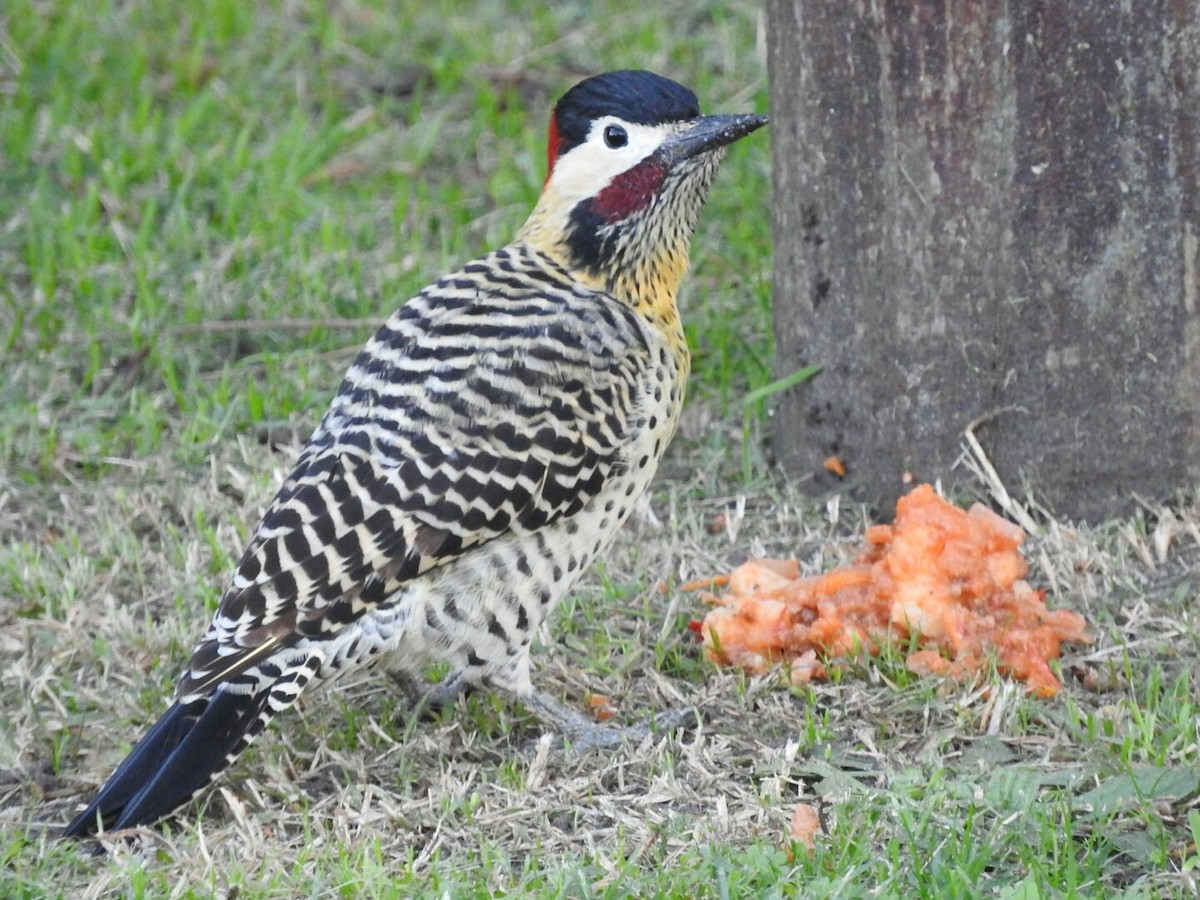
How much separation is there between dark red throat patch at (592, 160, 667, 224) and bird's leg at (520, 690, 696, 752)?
4.01 ft

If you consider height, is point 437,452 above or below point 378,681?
above

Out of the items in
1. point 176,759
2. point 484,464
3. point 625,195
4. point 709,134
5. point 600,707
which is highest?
point 709,134

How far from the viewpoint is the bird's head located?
4562 mm

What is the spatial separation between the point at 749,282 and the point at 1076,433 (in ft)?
5.56

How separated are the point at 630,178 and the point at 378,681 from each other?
4.73 feet

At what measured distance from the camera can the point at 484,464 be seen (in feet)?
13.9

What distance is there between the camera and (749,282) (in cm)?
637

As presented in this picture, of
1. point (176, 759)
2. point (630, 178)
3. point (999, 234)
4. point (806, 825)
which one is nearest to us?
point (806, 825)

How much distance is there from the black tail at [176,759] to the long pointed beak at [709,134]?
1.69 m

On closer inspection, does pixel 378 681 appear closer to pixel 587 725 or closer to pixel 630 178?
pixel 587 725

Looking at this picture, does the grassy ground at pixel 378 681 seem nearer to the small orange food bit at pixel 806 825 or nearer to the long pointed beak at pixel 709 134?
the small orange food bit at pixel 806 825

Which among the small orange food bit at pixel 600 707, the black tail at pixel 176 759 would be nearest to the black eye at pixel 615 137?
the small orange food bit at pixel 600 707

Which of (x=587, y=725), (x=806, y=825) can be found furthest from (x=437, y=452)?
(x=806, y=825)

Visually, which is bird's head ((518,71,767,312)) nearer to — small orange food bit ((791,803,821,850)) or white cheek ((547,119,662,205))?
white cheek ((547,119,662,205))
